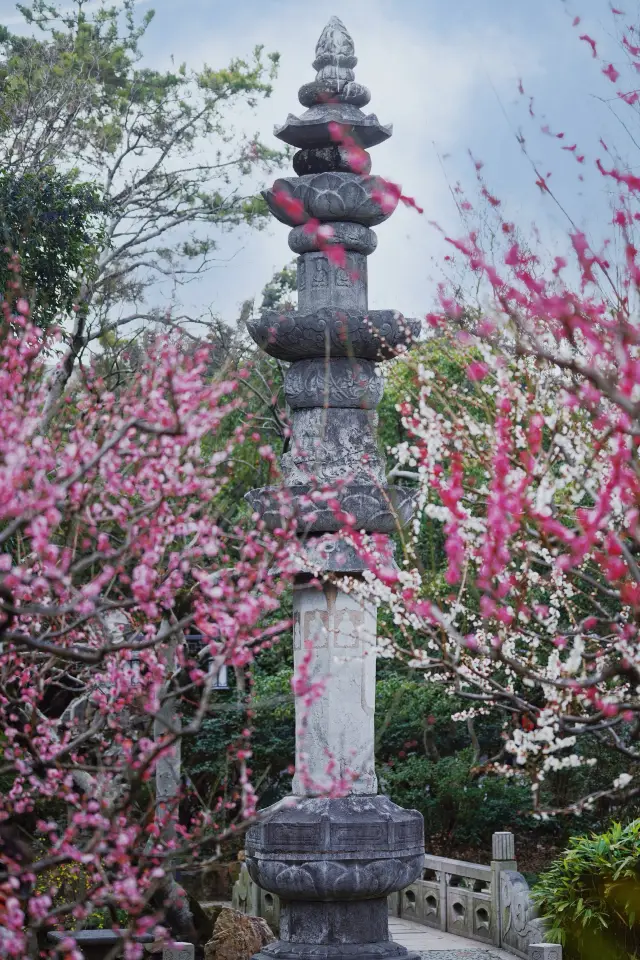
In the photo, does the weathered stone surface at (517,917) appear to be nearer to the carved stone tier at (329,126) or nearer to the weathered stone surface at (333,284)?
the weathered stone surface at (333,284)

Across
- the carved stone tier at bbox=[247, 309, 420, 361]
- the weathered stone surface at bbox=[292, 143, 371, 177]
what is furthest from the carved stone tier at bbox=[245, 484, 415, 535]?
the weathered stone surface at bbox=[292, 143, 371, 177]

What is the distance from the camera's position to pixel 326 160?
380 inches

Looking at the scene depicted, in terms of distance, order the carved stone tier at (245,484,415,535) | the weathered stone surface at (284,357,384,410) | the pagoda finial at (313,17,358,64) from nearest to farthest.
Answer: the carved stone tier at (245,484,415,535)
the weathered stone surface at (284,357,384,410)
the pagoda finial at (313,17,358,64)

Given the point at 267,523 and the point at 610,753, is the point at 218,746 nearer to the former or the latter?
the point at 610,753

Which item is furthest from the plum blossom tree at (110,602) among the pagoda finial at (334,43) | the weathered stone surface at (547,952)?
the weathered stone surface at (547,952)

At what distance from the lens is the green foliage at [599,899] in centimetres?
1044

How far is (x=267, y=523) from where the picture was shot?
928 centimetres

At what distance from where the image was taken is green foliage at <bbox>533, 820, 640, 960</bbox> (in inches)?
411

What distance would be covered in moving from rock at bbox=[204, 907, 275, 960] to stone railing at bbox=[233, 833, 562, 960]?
166 cm

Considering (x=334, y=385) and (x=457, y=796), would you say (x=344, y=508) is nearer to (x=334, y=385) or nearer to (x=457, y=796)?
(x=334, y=385)

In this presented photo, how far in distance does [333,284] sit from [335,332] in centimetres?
49

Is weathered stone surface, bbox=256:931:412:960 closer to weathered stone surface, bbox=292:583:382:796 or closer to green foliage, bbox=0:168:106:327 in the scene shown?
weathered stone surface, bbox=292:583:382:796

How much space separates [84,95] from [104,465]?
44.7 ft

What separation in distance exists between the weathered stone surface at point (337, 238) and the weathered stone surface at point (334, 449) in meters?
1.31
